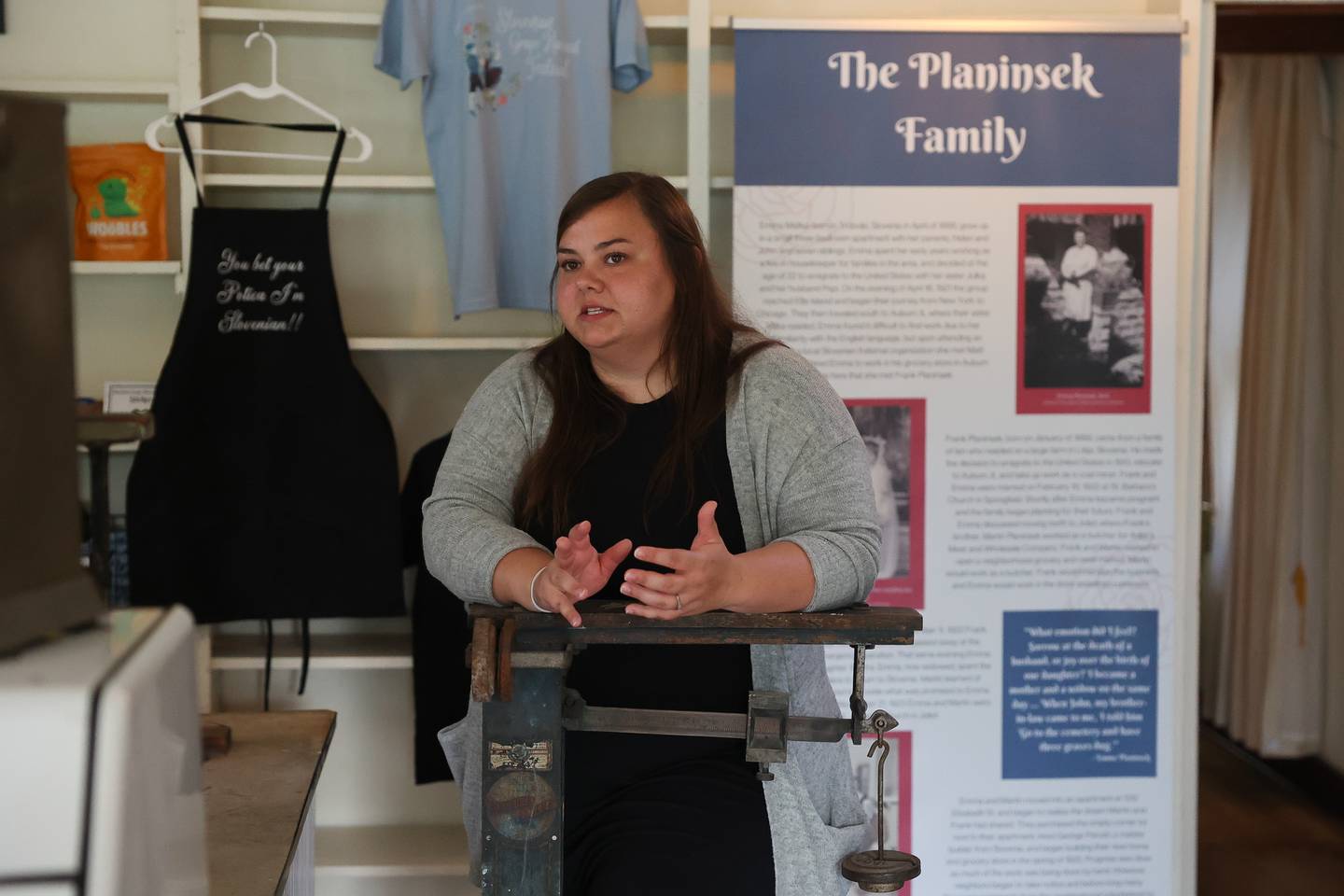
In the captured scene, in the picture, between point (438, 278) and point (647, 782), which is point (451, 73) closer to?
point (438, 278)

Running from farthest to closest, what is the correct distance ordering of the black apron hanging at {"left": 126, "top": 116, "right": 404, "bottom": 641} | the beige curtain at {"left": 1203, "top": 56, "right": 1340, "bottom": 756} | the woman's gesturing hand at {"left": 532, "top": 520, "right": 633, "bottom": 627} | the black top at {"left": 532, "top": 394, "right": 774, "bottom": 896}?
the beige curtain at {"left": 1203, "top": 56, "right": 1340, "bottom": 756}, the black apron hanging at {"left": 126, "top": 116, "right": 404, "bottom": 641}, the black top at {"left": 532, "top": 394, "right": 774, "bottom": 896}, the woman's gesturing hand at {"left": 532, "top": 520, "right": 633, "bottom": 627}

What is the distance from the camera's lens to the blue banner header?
9.05 ft

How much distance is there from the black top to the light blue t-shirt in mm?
982

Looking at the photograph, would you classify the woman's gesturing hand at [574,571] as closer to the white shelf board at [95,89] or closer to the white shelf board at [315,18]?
the white shelf board at [315,18]

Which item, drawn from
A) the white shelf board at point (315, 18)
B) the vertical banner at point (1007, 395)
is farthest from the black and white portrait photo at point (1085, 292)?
the white shelf board at point (315, 18)

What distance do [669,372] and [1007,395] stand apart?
46.6 inches

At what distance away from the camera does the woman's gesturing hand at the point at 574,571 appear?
1447mm

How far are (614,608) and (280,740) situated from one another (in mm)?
413

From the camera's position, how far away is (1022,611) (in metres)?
2.80

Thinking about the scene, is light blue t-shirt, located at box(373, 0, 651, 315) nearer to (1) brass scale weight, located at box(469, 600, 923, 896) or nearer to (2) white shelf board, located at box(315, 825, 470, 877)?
(2) white shelf board, located at box(315, 825, 470, 877)

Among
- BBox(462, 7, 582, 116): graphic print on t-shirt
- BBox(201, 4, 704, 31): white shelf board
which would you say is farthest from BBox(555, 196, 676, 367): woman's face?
BBox(201, 4, 704, 31): white shelf board

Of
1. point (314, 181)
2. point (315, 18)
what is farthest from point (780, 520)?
point (315, 18)

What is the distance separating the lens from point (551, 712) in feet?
4.56

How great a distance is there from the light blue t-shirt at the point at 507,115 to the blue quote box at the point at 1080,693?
4.27 ft
